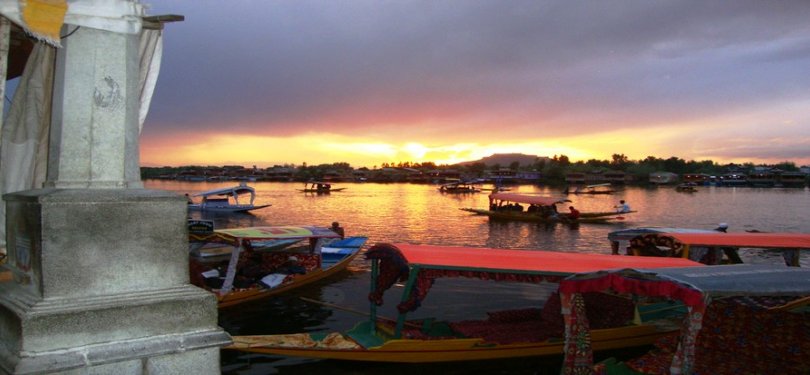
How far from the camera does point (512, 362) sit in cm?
1120

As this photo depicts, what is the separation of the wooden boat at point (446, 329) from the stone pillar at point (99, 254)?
Result: 657cm

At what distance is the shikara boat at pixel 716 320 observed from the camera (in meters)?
7.20

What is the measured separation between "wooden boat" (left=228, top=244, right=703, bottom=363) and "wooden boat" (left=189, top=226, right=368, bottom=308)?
4.83 meters

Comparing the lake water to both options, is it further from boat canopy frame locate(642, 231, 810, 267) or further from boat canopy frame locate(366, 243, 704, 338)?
boat canopy frame locate(642, 231, 810, 267)

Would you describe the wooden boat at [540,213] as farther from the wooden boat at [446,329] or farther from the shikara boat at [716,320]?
the shikara boat at [716,320]

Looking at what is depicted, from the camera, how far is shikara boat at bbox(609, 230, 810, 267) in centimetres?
1530

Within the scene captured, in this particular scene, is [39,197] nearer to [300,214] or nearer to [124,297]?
[124,297]

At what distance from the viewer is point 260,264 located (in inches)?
673

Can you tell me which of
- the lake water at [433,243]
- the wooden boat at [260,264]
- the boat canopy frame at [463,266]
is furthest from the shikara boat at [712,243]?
the wooden boat at [260,264]

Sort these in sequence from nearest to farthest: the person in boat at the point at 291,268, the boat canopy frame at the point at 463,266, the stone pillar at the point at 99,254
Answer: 1. the stone pillar at the point at 99,254
2. the boat canopy frame at the point at 463,266
3. the person in boat at the point at 291,268

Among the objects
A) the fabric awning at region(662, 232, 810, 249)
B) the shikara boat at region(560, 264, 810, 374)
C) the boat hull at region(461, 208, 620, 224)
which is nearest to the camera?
the shikara boat at region(560, 264, 810, 374)

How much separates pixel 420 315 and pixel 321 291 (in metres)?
4.11

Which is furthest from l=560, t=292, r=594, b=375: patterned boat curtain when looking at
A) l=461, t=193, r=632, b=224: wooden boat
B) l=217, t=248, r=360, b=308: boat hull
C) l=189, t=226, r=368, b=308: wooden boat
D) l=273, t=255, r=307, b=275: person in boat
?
l=461, t=193, r=632, b=224: wooden boat

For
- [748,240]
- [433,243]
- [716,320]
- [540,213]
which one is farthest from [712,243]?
[540,213]
